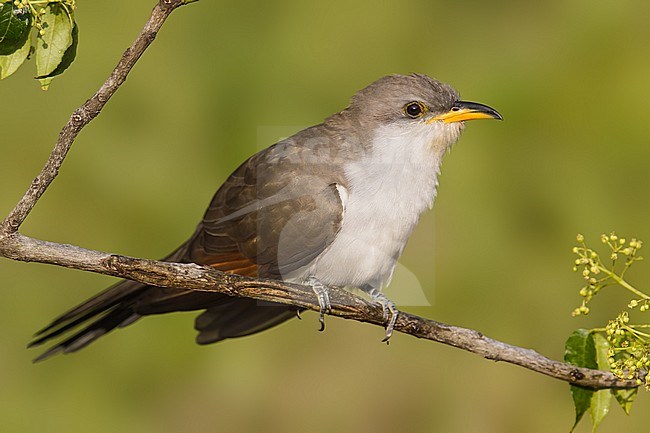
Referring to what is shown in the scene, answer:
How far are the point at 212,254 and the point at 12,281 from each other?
1.15 meters

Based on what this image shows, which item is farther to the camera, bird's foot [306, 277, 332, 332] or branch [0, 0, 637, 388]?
bird's foot [306, 277, 332, 332]

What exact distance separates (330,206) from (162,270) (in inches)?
19.5

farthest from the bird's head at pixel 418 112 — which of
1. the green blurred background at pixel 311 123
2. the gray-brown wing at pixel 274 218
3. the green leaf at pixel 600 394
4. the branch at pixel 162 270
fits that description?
the green blurred background at pixel 311 123

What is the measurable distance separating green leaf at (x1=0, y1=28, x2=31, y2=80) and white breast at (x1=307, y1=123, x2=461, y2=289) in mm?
702

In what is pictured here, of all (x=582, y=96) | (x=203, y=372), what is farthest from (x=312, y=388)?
(x=582, y=96)

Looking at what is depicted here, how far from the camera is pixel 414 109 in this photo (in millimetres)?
1813

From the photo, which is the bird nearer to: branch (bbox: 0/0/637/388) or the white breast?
the white breast

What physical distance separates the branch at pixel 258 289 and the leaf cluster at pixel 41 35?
253 mm

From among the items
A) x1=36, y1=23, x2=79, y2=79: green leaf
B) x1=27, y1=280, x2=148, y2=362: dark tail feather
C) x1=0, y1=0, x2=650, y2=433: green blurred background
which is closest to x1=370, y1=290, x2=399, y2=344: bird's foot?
x1=27, y1=280, x2=148, y2=362: dark tail feather

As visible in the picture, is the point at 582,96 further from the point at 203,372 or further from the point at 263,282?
the point at 263,282

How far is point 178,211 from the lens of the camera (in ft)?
9.22

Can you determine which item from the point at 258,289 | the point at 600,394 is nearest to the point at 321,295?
the point at 258,289

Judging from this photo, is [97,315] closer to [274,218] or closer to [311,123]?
[274,218]

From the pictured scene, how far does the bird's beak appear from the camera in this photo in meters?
1.78
